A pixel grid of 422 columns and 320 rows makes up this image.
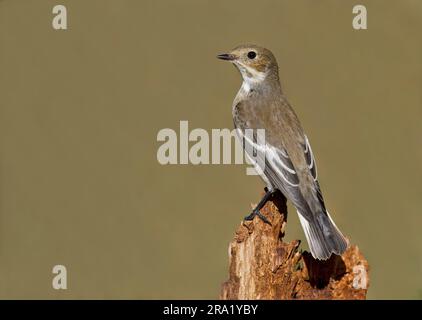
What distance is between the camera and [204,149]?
1571 cm

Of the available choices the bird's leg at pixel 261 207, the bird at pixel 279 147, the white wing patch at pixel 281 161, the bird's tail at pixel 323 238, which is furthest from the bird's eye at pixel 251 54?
the bird's tail at pixel 323 238

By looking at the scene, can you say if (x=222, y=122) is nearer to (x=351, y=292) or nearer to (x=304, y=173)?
(x=304, y=173)

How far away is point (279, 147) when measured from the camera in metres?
10.6

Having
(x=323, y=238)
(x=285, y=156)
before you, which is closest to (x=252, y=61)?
(x=285, y=156)

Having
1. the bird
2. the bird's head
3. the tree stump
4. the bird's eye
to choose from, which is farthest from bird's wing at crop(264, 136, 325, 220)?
the bird's eye

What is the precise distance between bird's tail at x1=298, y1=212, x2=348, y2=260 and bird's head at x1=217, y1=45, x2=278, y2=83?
2.49 m

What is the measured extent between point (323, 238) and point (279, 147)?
1.50 meters

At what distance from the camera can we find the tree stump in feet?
29.2

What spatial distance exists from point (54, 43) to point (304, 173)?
1143 cm

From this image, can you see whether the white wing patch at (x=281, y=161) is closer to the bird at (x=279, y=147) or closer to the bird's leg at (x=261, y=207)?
the bird at (x=279, y=147)

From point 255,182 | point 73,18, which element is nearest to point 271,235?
point 255,182

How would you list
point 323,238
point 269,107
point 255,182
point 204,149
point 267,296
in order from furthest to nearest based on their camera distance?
point 255,182 → point 204,149 → point 269,107 → point 323,238 → point 267,296

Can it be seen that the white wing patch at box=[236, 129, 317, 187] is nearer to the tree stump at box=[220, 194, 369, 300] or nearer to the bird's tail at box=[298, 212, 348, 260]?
the bird's tail at box=[298, 212, 348, 260]

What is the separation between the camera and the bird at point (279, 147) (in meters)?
9.88
